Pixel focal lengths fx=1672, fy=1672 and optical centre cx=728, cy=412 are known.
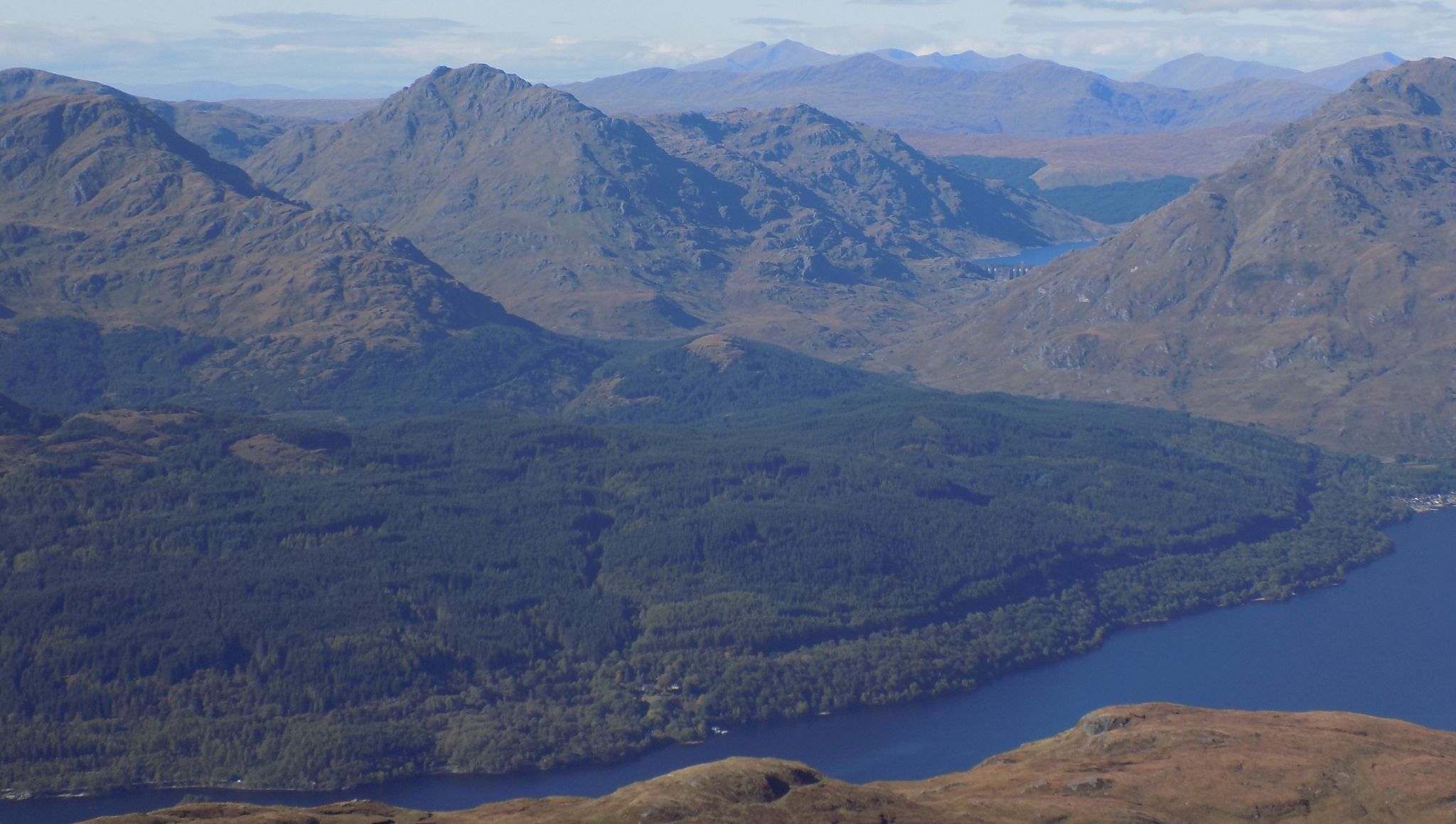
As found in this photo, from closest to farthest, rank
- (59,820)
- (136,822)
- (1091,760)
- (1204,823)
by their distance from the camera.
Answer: (136,822) < (1204,823) < (1091,760) < (59,820)

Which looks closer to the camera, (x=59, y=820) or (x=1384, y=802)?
(x=1384, y=802)

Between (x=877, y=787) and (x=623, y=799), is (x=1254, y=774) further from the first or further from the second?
(x=623, y=799)

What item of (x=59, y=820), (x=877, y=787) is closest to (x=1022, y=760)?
→ (x=877, y=787)

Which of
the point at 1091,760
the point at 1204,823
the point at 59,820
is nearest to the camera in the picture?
the point at 1204,823

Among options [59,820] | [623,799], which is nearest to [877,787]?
[623,799]

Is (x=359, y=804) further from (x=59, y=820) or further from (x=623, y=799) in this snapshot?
(x=59, y=820)

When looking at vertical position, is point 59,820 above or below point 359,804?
below
